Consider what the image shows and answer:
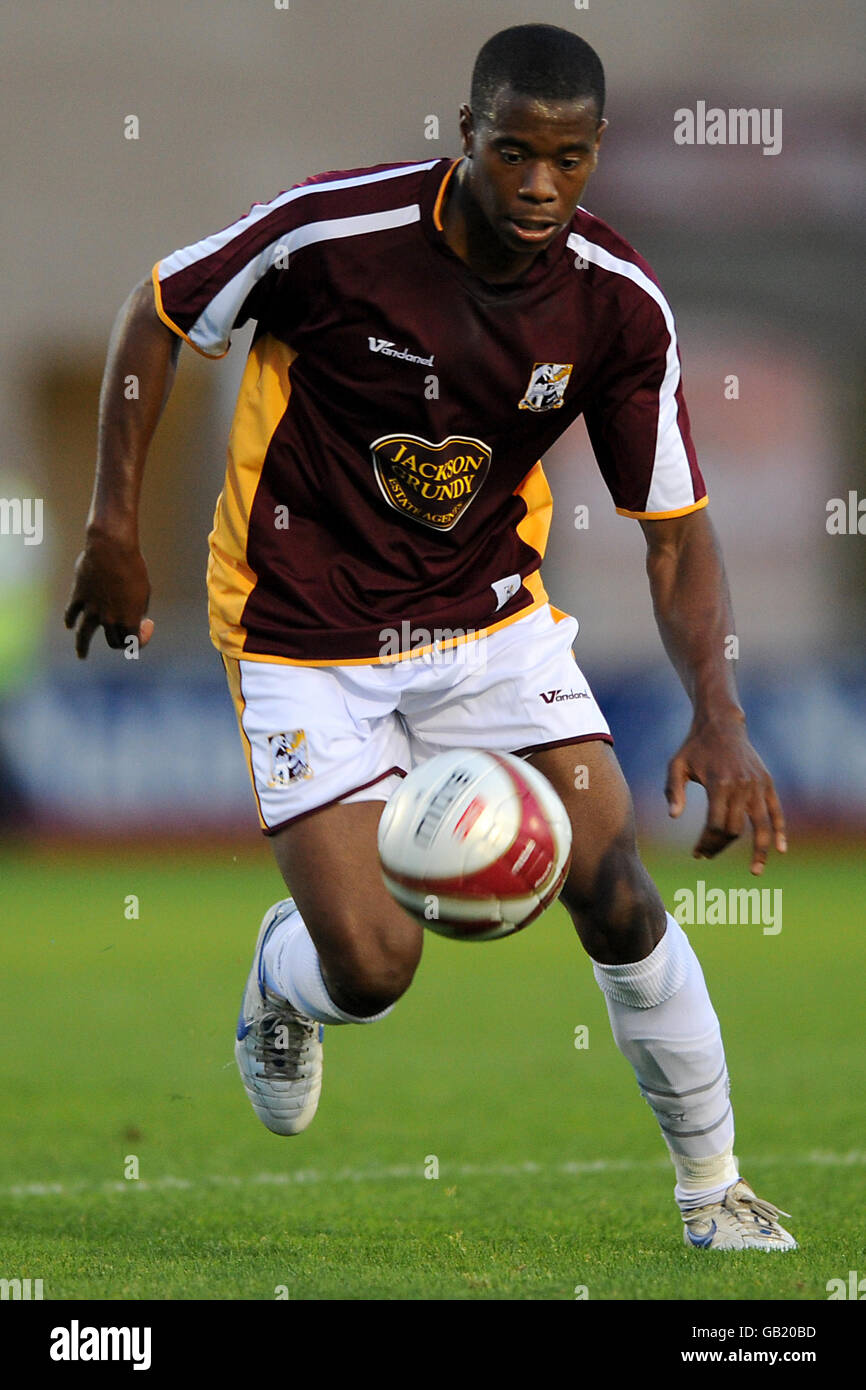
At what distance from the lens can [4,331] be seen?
24906 millimetres

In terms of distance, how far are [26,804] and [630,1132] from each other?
9.73 metres

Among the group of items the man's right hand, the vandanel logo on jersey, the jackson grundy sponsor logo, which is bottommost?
the jackson grundy sponsor logo

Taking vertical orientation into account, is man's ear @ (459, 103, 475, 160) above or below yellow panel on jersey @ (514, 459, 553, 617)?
above

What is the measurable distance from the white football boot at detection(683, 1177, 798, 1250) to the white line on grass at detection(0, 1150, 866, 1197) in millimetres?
1272

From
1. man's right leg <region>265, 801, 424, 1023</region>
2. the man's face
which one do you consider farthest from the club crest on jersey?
man's right leg <region>265, 801, 424, 1023</region>

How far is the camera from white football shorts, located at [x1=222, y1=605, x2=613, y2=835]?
4.68 meters

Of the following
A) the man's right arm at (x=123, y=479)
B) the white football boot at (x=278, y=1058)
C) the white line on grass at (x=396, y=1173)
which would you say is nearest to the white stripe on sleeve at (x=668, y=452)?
the man's right arm at (x=123, y=479)

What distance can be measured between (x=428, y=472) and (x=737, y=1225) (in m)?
1.99

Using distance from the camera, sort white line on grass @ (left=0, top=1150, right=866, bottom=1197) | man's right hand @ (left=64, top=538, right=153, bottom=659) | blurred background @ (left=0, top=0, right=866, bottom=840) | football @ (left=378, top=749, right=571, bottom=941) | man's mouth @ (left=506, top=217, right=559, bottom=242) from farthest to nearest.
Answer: blurred background @ (left=0, top=0, right=866, bottom=840)
white line on grass @ (left=0, top=1150, right=866, bottom=1197)
man's right hand @ (left=64, top=538, right=153, bottom=659)
man's mouth @ (left=506, top=217, right=559, bottom=242)
football @ (left=378, top=749, right=571, bottom=941)

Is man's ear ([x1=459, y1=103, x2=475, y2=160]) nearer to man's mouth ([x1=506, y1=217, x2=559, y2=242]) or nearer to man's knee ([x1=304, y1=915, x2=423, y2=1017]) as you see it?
man's mouth ([x1=506, y1=217, x2=559, y2=242])

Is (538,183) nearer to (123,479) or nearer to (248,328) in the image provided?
(123,479)

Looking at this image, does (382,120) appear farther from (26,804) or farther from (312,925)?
(312,925)

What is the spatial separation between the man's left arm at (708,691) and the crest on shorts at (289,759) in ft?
3.08

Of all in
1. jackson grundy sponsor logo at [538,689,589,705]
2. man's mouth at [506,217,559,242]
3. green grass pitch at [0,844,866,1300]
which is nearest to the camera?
man's mouth at [506,217,559,242]
